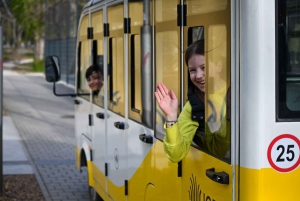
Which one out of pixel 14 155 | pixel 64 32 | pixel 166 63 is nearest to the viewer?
pixel 166 63

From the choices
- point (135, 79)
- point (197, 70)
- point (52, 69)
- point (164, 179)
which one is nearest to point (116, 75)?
point (135, 79)

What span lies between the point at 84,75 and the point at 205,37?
4.34 metres

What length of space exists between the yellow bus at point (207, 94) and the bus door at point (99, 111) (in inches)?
4.3

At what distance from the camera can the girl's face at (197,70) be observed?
3.50 m

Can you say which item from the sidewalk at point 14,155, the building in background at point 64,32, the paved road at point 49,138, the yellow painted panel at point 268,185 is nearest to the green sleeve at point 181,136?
the yellow painted panel at point 268,185

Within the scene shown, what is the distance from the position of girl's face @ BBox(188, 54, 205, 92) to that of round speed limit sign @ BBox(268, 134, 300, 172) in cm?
74

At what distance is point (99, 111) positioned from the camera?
22.0 ft

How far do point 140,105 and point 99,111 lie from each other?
5.67ft

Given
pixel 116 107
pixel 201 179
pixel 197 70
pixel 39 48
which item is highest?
pixel 39 48

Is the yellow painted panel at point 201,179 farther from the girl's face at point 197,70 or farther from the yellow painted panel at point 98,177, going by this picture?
the yellow painted panel at point 98,177

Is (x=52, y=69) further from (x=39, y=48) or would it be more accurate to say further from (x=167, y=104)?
(x=39, y=48)

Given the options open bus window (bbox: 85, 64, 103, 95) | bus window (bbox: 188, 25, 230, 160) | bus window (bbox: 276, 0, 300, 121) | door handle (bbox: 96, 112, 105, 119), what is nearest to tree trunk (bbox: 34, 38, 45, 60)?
open bus window (bbox: 85, 64, 103, 95)

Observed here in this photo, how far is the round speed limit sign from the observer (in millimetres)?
2855

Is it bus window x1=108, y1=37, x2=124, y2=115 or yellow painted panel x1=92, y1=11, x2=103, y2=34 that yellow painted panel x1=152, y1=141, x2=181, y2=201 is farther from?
yellow painted panel x1=92, y1=11, x2=103, y2=34
